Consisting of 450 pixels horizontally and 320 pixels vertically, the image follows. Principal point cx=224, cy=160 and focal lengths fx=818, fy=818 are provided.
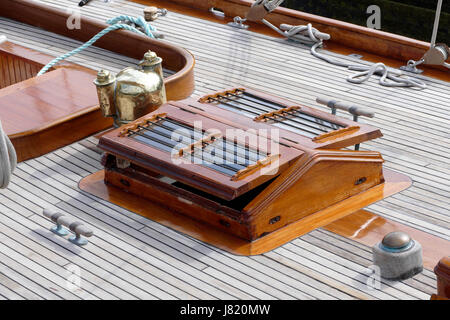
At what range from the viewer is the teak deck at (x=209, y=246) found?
3.18 meters

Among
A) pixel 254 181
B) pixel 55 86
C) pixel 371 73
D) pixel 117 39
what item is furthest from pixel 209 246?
pixel 117 39

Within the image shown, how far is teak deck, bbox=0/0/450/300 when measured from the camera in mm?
3176

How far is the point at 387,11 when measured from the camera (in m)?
11.0

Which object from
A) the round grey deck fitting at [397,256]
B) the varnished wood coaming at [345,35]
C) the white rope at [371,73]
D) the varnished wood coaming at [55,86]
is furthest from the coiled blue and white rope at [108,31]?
the round grey deck fitting at [397,256]

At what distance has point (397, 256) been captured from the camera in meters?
3.14

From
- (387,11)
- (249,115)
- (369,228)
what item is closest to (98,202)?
(249,115)

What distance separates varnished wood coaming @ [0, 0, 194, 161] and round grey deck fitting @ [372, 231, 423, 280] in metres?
1.87

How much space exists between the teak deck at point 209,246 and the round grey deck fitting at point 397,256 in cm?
5

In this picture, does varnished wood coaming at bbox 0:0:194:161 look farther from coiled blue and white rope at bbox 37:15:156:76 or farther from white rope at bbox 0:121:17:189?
white rope at bbox 0:121:17:189

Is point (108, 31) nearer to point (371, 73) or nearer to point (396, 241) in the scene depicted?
point (371, 73)

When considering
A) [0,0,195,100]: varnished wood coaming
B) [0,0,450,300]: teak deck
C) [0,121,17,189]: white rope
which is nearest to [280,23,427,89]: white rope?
[0,0,450,300]: teak deck

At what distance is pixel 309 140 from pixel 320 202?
0.29 m

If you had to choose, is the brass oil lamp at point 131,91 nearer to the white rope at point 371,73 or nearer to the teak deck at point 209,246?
the teak deck at point 209,246
